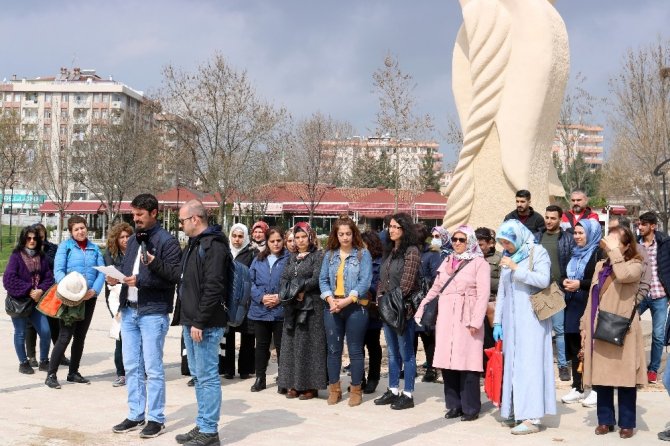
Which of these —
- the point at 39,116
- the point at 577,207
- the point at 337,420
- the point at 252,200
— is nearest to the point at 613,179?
the point at 252,200

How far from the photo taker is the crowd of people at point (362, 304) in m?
5.61

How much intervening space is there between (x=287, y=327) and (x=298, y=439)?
176cm

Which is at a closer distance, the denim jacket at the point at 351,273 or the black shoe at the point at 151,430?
the black shoe at the point at 151,430

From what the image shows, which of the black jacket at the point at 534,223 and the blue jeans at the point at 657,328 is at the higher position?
the black jacket at the point at 534,223

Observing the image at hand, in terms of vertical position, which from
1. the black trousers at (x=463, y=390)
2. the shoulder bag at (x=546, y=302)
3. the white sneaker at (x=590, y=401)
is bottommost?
the white sneaker at (x=590, y=401)

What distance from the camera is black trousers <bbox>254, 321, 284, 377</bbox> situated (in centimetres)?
762

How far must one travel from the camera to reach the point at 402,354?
6816mm

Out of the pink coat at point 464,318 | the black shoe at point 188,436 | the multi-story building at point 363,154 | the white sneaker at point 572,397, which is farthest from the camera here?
the multi-story building at point 363,154

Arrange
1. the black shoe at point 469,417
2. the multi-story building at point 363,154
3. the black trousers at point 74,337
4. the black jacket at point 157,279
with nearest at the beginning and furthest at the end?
the black jacket at point 157,279
the black shoe at point 469,417
the black trousers at point 74,337
the multi-story building at point 363,154

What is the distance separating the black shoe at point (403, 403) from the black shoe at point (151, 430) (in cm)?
204

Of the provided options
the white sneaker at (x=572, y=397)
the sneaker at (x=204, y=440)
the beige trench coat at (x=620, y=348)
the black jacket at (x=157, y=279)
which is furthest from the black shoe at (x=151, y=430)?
the white sneaker at (x=572, y=397)

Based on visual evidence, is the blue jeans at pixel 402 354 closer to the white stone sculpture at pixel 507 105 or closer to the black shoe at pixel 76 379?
the black shoe at pixel 76 379

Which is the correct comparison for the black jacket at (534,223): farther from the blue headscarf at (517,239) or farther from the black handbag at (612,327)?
the black handbag at (612,327)

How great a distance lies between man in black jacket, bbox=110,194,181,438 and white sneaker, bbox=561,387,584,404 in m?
3.54
